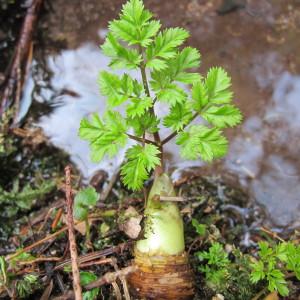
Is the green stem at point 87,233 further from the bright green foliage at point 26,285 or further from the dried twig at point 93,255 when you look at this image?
the bright green foliage at point 26,285

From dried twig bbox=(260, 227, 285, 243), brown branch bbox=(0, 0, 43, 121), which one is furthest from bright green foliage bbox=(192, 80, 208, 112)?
brown branch bbox=(0, 0, 43, 121)

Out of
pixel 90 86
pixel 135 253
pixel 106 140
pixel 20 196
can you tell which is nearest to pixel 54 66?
pixel 90 86

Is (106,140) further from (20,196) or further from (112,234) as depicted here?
(20,196)

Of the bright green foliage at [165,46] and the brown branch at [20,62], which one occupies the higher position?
the brown branch at [20,62]

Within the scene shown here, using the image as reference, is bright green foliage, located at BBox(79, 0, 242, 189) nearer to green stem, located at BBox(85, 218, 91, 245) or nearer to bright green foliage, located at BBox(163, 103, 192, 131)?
bright green foliage, located at BBox(163, 103, 192, 131)

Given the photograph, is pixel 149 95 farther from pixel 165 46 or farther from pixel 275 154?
pixel 275 154

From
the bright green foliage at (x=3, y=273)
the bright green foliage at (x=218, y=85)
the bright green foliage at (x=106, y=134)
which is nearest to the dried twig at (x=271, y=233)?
the bright green foliage at (x=218, y=85)
